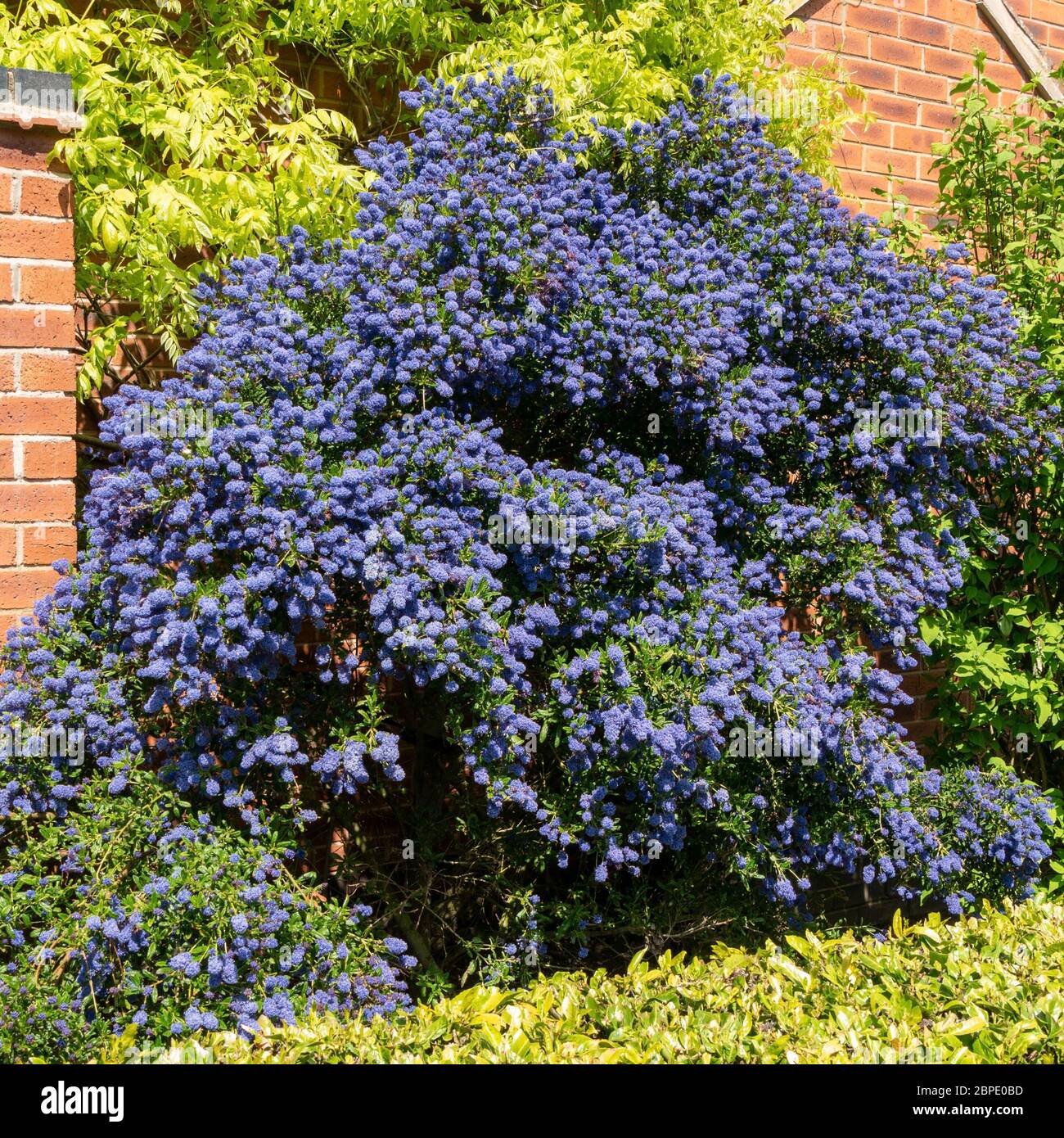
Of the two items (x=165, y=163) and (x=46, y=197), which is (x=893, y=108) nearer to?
(x=165, y=163)

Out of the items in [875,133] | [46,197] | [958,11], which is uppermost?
[958,11]

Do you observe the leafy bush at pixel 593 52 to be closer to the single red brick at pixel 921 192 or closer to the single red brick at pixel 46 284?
the single red brick at pixel 921 192

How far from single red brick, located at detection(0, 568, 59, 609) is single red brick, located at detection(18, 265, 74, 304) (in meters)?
0.79

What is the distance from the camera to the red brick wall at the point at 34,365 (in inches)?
131

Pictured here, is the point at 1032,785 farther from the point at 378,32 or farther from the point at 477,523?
the point at 378,32

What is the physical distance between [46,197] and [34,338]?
16.5 inches

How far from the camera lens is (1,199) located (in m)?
3.31

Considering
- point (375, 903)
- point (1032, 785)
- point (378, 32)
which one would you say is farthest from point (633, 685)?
point (378, 32)

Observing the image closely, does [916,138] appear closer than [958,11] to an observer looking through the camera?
Yes

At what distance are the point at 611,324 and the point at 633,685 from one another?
1071mm

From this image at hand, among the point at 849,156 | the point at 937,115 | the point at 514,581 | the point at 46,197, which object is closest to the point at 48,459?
the point at 46,197

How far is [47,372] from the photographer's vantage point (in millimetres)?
3387

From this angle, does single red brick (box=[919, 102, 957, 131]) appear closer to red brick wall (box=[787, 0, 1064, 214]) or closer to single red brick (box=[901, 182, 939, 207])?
red brick wall (box=[787, 0, 1064, 214])

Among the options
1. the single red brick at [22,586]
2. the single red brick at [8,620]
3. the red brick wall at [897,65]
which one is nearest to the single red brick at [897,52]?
the red brick wall at [897,65]
